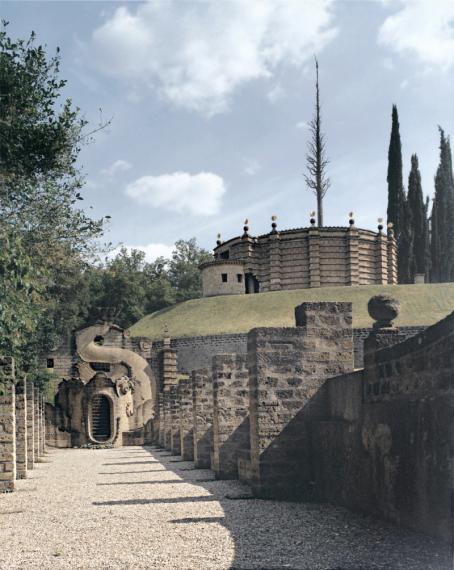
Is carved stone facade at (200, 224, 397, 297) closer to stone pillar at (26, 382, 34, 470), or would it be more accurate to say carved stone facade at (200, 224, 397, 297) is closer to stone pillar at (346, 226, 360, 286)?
stone pillar at (346, 226, 360, 286)

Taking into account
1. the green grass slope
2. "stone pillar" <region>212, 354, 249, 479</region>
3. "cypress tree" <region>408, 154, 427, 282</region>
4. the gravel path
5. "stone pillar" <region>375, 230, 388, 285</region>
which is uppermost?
"cypress tree" <region>408, 154, 427, 282</region>

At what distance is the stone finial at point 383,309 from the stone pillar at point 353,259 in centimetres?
4912

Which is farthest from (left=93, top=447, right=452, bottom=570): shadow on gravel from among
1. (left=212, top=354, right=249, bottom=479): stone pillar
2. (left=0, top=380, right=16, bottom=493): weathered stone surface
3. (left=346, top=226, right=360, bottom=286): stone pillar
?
(left=346, top=226, right=360, bottom=286): stone pillar

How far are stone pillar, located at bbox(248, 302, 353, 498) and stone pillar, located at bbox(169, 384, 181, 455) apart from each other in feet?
37.9

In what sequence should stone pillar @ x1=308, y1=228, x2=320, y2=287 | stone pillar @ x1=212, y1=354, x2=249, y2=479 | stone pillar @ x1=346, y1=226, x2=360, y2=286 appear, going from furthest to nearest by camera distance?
stone pillar @ x1=346, y1=226, x2=360, y2=286 < stone pillar @ x1=308, y1=228, x2=320, y2=287 < stone pillar @ x1=212, y1=354, x2=249, y2=479

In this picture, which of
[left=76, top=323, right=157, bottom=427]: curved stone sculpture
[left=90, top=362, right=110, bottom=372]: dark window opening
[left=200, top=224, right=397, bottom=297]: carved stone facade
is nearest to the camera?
[left=76, top=323, right=157, bottom=427]: curved stone sculpture

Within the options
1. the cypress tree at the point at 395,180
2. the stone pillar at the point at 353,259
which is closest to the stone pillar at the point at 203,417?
the stone pillar at the point at 353,259

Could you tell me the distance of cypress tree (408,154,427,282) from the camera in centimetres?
5853

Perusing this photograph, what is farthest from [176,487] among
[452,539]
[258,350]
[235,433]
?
[452,539]

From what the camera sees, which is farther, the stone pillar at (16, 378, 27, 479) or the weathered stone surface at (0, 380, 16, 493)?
the stone pillar at (16, 378, 27, 479)

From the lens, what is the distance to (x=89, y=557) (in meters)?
6.27

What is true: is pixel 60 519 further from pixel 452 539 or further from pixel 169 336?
pixel 169 336

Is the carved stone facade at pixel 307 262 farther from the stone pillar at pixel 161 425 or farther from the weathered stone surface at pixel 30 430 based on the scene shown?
the weathered stone surface at pixel 30 430

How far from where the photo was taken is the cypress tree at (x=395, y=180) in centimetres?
5900
